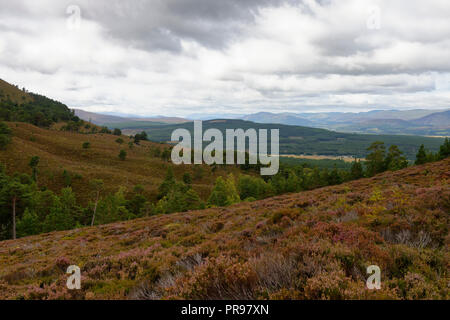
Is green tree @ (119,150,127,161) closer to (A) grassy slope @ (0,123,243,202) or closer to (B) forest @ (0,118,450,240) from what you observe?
(A) grassy slope @ (0,123,243,202)

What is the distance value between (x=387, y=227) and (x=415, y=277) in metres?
3.21

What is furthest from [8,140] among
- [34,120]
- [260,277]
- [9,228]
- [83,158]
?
[260,277]

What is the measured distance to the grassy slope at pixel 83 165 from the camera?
7062 cm

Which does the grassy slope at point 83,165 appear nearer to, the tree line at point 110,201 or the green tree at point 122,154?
the green tree at point 122,154

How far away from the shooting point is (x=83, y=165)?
286 ft

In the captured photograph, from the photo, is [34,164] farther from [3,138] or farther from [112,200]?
[112,200]

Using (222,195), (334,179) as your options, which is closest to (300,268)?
(222,195)

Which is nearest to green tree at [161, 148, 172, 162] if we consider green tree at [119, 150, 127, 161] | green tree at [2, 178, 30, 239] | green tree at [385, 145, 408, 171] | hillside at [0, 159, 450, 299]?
green tree at [119, 150, 127, 161]

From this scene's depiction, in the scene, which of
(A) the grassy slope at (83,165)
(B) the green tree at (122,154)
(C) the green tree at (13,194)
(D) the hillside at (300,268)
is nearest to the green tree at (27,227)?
(C) the green tree at (13,194)

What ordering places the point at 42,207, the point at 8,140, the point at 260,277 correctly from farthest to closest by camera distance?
the point at 8,140 < the point at 42,207 < the point at 260,277

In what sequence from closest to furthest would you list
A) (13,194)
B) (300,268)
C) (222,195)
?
(300,268) → (13,194) → (222,195)

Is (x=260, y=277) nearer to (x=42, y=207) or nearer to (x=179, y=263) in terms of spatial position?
(x=179, y=263)
